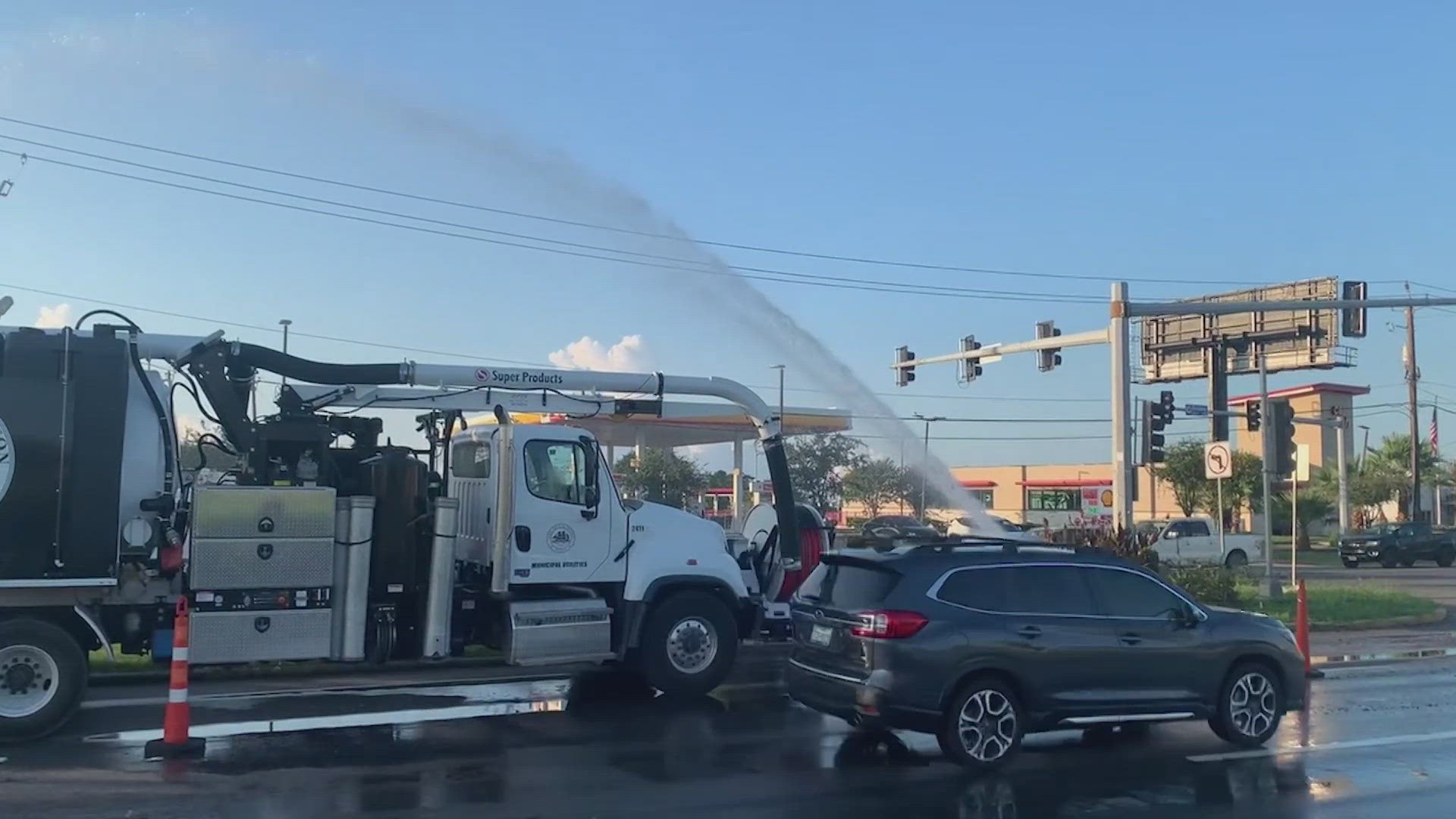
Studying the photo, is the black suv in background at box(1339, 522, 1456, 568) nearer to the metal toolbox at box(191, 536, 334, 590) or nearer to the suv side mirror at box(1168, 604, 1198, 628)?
the suv side mirror at box(1168, 604, 1198, 628)

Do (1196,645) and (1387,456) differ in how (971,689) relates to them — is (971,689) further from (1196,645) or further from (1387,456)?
(1387,456)

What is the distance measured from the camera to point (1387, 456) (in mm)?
66438

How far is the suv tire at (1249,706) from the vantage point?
10656mm

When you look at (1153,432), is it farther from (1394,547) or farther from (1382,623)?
(1394,547)

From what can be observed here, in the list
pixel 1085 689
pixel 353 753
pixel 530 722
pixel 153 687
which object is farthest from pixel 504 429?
pixel 1085 689

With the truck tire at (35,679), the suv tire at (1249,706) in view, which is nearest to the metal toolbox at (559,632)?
the truck tire at (35,679)

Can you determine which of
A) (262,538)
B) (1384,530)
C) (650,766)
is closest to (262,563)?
(262,538)

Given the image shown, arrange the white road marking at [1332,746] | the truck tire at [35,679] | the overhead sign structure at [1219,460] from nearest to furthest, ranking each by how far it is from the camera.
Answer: the truck tire at [35,679] → the white road marking at [1332,746] → the overhead sign structure at [1219,460]

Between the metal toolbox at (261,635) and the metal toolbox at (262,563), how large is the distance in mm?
255

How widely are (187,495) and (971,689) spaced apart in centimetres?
706

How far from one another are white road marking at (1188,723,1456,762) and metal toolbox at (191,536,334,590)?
7.60 meters

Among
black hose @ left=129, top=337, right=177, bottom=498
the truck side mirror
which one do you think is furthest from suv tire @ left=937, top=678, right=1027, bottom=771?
black hose @ left=129, top=337, right=177, bottom=498

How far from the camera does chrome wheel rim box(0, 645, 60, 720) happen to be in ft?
33.6

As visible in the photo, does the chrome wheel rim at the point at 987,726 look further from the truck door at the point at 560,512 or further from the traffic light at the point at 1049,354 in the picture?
the traffic light at the point at 1049,354
